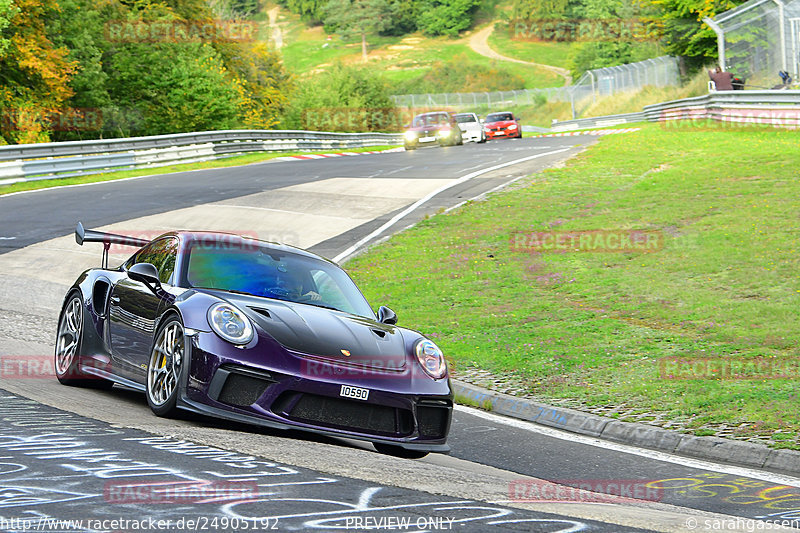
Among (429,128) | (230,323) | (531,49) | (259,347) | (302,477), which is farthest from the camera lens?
(531,49)

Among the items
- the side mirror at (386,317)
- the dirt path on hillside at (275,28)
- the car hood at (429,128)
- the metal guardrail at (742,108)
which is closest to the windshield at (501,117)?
the metal guardrail at (742,108)

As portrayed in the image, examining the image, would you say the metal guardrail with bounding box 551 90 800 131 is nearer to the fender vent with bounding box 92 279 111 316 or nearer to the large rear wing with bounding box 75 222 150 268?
the large rear wing with bounding box 75 222 150 268

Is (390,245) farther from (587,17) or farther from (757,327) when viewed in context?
(587,17)

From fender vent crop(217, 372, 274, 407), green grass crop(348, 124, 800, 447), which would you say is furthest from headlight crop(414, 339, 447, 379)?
green grass crop(348, 124, 800, 447)

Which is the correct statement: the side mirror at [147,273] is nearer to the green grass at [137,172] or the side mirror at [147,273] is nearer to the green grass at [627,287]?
the green grass at [627,287]

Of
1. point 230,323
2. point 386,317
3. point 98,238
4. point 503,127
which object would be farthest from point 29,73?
point 230,323

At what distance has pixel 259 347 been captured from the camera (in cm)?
604

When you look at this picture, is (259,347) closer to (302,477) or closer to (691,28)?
(302,477)

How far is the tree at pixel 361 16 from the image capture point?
521ft

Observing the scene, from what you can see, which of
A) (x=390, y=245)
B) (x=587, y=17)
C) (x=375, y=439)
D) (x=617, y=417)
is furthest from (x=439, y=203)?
(x=587, y=17)

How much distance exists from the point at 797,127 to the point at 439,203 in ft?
37.5

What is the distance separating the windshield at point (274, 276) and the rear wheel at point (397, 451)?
1.27 m

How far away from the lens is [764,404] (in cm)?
782

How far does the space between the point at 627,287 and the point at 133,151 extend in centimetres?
2281
